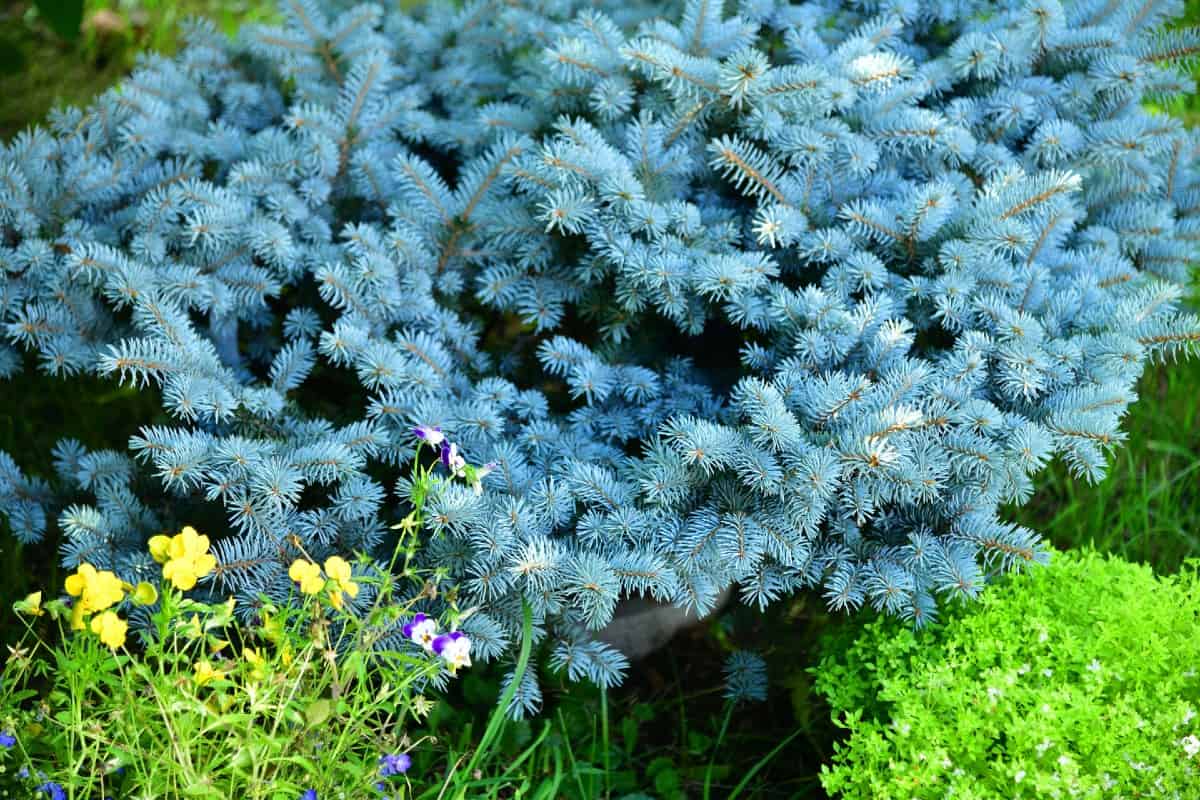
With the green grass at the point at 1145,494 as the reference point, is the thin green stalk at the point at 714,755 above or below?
below

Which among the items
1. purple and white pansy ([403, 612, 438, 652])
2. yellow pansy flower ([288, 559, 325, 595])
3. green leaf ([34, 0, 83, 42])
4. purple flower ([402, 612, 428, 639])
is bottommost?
purple flower ([402, 612, 428, 639])

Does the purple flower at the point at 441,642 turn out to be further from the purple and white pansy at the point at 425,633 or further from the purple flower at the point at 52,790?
the purple flower at the point at 52,790

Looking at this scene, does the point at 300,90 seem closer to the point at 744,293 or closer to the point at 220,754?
the point at 744,293

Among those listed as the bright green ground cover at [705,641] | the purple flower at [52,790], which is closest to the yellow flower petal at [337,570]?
the purple flower at [52,790]

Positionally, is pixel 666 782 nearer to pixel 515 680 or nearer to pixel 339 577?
pixel 515 680

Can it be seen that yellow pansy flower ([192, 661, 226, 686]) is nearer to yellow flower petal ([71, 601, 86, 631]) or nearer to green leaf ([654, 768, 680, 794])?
yellow flower petal ([71, 601, 86, 631])

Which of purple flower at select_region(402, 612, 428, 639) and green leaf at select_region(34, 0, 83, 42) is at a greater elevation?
green leaf at select_region(34, 0, 83, 42)

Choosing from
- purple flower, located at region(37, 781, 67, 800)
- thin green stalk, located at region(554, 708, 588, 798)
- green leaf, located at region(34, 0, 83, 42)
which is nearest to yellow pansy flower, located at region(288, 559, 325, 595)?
purple flower, located at region(37, 781, 67, 800)

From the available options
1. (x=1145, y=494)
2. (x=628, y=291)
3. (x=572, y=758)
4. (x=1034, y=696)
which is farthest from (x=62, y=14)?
(x=1145, y=494)
